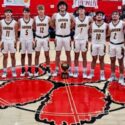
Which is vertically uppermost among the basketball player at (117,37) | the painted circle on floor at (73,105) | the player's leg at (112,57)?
the basketball player at (117,37)

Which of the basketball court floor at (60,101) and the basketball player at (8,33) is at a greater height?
the basketball player at (8,33)

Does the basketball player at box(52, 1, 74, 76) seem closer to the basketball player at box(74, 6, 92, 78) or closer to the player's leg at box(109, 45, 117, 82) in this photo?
the basketball player at box(74, 6, 92, 78)

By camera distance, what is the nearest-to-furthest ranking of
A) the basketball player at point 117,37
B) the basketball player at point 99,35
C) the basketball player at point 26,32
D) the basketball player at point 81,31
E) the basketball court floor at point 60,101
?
the basketball court floor at point 60,101, the basketball player at point 117,37, the basketball player at point 99,35, the basketball player at point 81,31, the basketball player at point 26,32

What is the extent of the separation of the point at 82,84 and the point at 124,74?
1.04 metres

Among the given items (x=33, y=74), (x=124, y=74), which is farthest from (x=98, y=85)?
(x=33, y=74)

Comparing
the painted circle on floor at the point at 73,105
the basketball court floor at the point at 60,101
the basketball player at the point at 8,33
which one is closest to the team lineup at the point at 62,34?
the basketball player at the point at 8,33

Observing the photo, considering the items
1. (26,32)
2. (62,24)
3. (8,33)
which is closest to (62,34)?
(62,24)

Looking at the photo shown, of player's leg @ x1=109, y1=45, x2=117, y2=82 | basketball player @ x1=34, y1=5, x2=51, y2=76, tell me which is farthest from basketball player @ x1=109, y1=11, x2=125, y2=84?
basketball player @ x1=34, y1=5, x2=51, y2=76

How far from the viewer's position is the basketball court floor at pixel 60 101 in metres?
5.49

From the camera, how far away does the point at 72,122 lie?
539 cm

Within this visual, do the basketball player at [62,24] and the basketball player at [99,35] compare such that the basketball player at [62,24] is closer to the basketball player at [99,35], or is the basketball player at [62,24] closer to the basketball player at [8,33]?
the basketball player at [99,35]

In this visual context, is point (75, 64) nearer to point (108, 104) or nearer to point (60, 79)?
point (60, 79)

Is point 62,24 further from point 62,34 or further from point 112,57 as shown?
point 112,57

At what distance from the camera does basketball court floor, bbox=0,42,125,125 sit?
5492 millimetres
